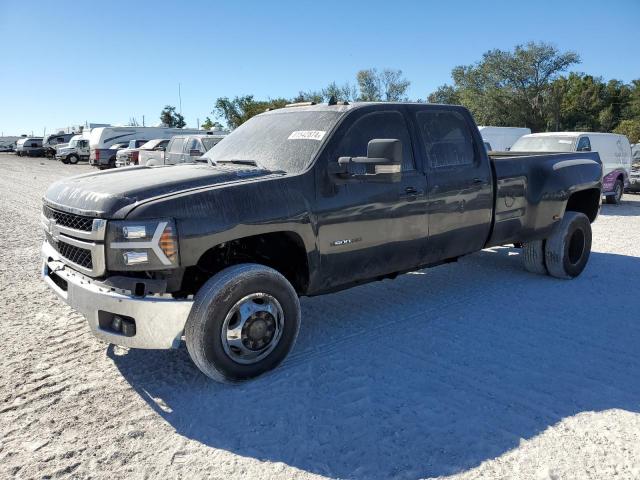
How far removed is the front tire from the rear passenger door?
5.51 ft

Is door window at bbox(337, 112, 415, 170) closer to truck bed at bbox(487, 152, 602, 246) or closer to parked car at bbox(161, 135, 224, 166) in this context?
truck bed at bbox(487, 152, 602, 246)

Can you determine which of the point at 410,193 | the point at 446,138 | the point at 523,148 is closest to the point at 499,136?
the point at 523,148

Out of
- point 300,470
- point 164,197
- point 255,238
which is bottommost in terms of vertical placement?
point 300,470

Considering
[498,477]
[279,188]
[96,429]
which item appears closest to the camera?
[498,477]

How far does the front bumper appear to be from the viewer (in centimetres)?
312

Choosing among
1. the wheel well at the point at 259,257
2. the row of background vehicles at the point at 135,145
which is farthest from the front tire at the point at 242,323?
the row of background vehicles at the point at 135,145

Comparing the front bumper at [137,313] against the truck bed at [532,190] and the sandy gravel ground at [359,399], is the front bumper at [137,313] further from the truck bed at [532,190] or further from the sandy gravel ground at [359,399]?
the truck bed at [532,190]

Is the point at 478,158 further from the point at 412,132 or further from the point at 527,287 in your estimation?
the point at 527,287

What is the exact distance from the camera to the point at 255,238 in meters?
3.74

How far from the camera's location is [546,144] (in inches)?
528

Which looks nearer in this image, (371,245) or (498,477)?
(498,477)

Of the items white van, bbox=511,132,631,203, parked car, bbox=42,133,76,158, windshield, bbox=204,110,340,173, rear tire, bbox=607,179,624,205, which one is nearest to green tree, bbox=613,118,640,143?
white van, bbox=511,132,631,203

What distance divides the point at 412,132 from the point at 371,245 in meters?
1.15

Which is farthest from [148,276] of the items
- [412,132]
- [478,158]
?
Result: [478,158]
